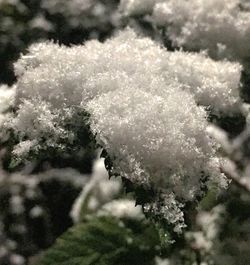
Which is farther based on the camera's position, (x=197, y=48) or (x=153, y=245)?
(x=197, y=48)

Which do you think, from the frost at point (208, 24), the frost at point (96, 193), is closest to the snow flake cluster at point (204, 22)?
the frost at point (208, 24)

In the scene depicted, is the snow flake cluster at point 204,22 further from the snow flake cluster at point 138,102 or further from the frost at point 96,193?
the frost at point 96,193

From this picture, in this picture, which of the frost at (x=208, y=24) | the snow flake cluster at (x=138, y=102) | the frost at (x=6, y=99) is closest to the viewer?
the snow flake cluster at (x=138, y=102)

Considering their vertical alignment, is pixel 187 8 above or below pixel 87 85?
above

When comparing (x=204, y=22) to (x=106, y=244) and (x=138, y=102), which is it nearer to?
(x=138, y=102)

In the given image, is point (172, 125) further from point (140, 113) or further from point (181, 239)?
point (181, 239)

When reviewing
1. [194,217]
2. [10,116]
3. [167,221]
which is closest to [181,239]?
[194,217]

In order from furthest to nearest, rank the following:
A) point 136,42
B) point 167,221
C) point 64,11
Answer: point 64,11
point 136,42
point 167,221

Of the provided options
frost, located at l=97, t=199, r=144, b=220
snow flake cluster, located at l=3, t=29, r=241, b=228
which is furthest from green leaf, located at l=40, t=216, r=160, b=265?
snow flake cluster, located at l=3, t=29, r=241, b=228

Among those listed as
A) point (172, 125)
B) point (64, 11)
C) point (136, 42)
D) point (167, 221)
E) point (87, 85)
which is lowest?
point (167, 221)
